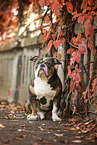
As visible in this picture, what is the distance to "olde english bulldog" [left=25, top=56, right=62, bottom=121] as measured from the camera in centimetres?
375

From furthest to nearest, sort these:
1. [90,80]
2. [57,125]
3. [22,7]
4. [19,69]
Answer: [22,7], [19,69], [90,80], [57,125]

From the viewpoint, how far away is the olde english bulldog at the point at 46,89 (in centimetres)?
375

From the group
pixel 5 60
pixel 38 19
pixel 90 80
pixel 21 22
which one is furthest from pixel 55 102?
pixel 5 60

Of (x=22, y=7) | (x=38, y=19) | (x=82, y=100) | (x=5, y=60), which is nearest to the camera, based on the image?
(x=82, y=100)

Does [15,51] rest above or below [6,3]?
below

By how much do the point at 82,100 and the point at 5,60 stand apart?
530 centimetres

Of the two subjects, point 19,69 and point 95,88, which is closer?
point 95,88

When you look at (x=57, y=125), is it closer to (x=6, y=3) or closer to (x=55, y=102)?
(x=55, y=102)

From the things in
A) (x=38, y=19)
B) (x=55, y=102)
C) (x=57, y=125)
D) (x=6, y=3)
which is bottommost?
(x=57, y=125)

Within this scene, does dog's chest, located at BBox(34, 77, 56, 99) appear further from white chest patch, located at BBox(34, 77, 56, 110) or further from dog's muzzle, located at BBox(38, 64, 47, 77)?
dog's muzzle, located at BBox(38, 64, 47, 77)

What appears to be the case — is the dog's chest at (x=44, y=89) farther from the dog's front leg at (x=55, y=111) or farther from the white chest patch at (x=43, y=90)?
the dog's front leg at (x=55, y=111)

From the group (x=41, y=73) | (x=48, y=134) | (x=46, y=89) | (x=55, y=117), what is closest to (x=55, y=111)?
(x=55, y=117)

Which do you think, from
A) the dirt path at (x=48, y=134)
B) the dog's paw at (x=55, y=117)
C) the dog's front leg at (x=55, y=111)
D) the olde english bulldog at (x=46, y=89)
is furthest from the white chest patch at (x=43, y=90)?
the dirt path at (x=48, y=134)

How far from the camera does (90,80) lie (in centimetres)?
369
